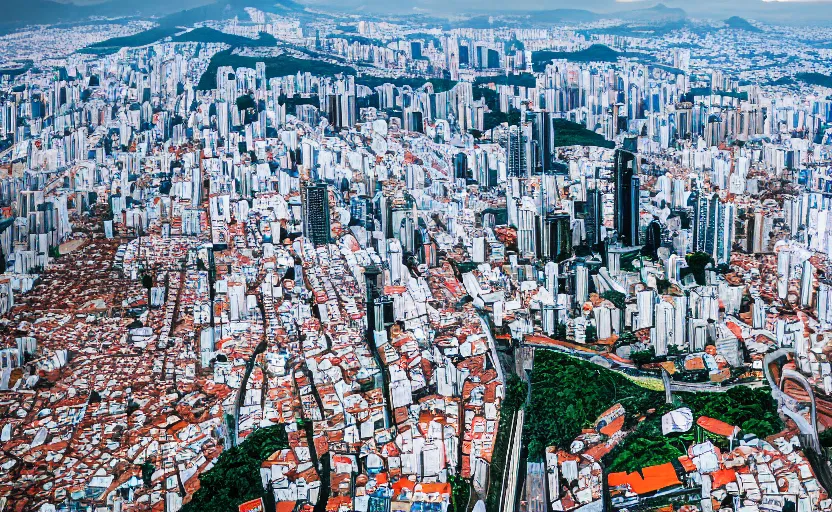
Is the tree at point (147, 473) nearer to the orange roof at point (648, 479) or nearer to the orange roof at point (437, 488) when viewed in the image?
the orange roof at point (437, 488)

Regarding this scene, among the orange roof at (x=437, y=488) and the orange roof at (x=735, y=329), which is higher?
the orange roof at (x=735, y=329)

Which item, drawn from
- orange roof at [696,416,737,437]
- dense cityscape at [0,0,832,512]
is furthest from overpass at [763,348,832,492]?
orange roof at [696,416,737,437]

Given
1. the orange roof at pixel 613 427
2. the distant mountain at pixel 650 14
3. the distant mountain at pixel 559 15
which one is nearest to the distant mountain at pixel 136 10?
the distant mountain at pixel 559 15

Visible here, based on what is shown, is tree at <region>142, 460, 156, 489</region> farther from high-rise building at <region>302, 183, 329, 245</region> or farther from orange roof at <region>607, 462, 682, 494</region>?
orange roof at <region>607, 462, 682, 494</region>

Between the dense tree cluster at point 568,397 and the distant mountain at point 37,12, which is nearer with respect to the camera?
the dense tree cluster at point 568,397

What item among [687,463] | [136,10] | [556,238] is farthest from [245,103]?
[687,463]

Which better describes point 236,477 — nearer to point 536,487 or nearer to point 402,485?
point 402,485
